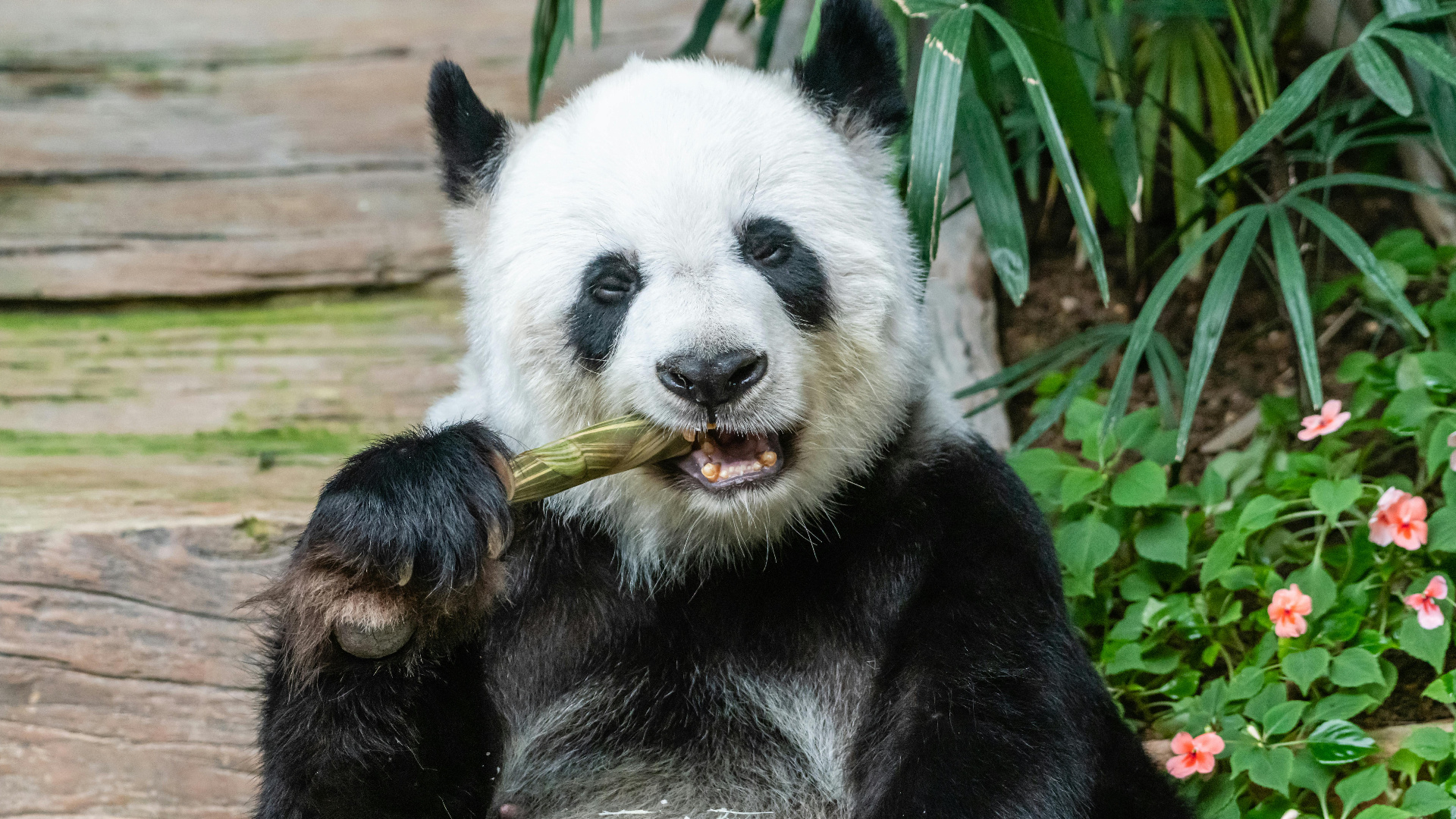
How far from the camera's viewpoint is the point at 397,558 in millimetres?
2182

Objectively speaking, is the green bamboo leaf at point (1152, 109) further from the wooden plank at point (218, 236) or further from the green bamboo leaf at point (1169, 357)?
the wooden plank at point (218, 236)

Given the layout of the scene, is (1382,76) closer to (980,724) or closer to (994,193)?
(994,193)

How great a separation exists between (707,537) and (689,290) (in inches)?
24.2

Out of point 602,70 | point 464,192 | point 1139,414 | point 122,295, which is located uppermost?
point 464,192

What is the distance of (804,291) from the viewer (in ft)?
8.52

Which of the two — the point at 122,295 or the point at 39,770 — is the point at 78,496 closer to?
the point at 39,770

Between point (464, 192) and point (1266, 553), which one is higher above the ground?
point (464, 192)

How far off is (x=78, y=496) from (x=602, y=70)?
3332 millimetres

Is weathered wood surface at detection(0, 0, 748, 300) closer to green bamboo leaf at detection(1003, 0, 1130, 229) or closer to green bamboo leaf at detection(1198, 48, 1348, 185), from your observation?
green bamboo leaf at detection(1003, 0, 1130, 229)

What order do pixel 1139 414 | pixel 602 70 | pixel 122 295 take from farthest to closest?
pixel 602 70, pixel 122 295, pixel 1139 414

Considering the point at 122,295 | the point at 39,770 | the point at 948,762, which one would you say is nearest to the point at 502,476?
the point at 948,762

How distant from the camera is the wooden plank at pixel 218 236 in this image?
541 centimetres

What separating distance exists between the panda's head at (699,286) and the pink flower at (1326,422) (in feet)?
3.85

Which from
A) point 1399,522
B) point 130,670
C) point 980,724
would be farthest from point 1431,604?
point 130,670
